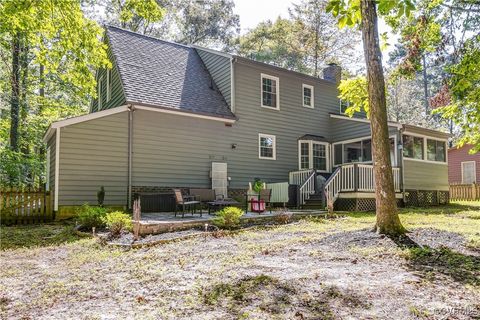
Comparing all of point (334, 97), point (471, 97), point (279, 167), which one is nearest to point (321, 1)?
point (334, 97)

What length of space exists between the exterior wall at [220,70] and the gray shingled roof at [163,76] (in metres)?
0.22

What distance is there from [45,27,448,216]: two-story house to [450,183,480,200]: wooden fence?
17.5 ft

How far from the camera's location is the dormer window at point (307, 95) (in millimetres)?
17500

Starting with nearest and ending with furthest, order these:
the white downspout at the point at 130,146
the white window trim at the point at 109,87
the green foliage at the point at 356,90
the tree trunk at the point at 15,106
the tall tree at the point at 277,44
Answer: the green foliage at the point at 356,90 < the white downspout at the point at 130,146 < the white window trim at the point at 109,87 < the tree trunk at the point at 15,106 < the tall tree at the point at 277,44

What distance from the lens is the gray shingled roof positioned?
13.2 m

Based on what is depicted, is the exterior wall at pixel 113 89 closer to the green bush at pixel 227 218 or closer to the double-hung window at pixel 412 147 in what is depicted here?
the green bush at pixel 227 218

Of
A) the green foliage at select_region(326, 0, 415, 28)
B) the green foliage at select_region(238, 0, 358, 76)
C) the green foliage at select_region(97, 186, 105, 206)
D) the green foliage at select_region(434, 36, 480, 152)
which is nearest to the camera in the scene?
the green foliage at select_region(326, 0, 415, 28)

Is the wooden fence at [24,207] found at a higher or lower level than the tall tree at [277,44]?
lower

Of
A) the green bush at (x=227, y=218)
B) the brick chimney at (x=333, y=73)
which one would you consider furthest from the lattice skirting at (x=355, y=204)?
the brick chimney at (x=333, y=73)

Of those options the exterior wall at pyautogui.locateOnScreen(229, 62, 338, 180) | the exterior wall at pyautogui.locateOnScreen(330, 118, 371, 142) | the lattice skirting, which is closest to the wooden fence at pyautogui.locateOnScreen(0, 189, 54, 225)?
the exterior wall at pyautogui.locateOnScreen(229, 62, 338, 180)

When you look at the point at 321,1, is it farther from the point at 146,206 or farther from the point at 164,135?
the point at 146,206

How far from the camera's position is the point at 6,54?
63.2 feet

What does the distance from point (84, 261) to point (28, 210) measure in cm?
655

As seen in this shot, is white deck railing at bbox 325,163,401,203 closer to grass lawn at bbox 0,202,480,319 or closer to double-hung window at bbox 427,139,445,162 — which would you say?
double-hung window at bbox 427,139,445,162
